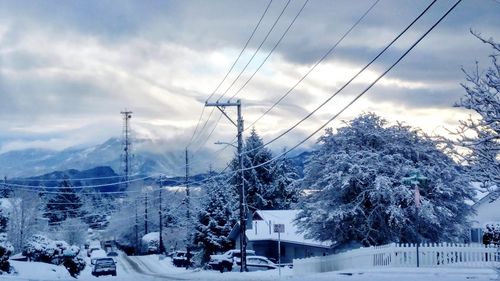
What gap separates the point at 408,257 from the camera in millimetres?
33562

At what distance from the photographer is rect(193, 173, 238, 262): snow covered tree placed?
7381 cm

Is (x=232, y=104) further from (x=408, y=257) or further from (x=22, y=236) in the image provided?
(x=22, y=236)

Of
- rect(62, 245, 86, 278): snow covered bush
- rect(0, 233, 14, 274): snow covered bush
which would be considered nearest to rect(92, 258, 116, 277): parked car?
rect(62, 245, 86, 278): snow covered bush

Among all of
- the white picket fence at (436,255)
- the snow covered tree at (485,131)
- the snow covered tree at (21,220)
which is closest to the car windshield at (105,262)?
the white picket fence at (436,255)

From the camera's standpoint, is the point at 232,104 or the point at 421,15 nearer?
the point at 421,15

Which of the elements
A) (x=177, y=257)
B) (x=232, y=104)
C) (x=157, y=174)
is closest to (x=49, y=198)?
(x=157, y=174)

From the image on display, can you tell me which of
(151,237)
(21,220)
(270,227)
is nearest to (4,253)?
(270,227)

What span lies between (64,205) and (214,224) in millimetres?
82989

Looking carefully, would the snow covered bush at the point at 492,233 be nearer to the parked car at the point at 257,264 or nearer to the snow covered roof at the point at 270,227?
the parked car at the point at 257,264

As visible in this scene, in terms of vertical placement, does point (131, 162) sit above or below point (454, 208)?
above

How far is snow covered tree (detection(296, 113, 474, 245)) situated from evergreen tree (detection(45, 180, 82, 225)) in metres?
106

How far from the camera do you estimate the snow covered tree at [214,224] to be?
73812mm

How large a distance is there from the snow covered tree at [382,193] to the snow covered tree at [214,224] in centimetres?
2599

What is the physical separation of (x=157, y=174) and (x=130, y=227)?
4984cm
